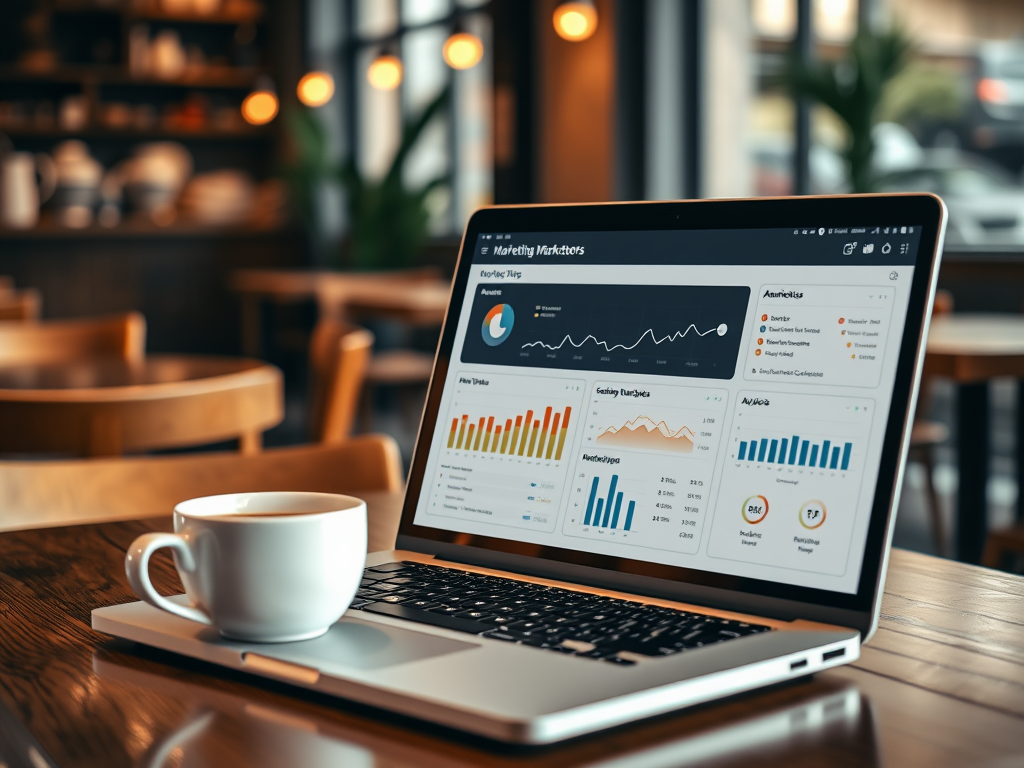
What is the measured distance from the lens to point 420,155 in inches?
301

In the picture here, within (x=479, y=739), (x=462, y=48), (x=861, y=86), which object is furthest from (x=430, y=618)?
(x=462, y=48)

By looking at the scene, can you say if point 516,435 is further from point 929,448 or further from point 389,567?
point 929,448

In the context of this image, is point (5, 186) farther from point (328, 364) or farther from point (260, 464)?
point (260, 464)

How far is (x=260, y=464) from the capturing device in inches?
52.1

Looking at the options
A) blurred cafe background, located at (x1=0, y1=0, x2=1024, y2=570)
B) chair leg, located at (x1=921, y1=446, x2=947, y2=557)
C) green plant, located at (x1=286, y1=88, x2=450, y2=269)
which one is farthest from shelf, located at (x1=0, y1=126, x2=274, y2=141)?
chair leg, located at (x1=921, y1=446, x2=947, y2=557)

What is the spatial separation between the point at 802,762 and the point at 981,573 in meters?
0.40

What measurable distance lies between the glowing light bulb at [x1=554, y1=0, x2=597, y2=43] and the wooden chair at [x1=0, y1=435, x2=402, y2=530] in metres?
3.86

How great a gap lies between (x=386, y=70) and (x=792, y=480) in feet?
20.0

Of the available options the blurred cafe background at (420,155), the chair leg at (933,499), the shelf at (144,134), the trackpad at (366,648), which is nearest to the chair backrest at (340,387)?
the blurred cafe background at (420,155)

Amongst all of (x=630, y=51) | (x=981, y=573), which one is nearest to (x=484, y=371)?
(x=981, y=573)

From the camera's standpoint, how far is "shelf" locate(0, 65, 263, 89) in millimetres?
7359

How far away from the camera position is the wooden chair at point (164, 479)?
1.24 m

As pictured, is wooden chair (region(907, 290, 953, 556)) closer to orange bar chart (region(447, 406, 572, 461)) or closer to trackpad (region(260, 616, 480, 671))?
orange bar chart (region(447, 406, 572, 461))

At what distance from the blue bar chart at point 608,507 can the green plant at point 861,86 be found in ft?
11.6
